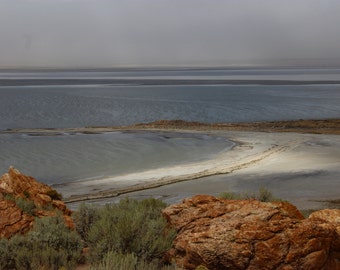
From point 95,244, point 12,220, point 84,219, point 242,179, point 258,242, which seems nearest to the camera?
point 258,242

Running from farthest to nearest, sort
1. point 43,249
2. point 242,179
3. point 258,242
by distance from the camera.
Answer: point 242,179
point 43,249
point 258,242

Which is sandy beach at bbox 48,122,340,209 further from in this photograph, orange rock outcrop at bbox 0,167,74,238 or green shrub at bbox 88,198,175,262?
green shrub at bbox 88,198,175,262

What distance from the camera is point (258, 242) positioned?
659 cm

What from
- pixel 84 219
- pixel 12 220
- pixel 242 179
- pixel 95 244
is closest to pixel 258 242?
pixel 95 244

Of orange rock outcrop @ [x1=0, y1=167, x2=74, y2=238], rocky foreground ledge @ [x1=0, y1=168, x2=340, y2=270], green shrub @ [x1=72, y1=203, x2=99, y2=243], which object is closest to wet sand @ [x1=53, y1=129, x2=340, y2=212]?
orange rock outcrop @ [x1=0, y1=167, x2=74, y2=238]

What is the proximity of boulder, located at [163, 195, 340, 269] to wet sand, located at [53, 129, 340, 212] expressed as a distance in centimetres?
1065

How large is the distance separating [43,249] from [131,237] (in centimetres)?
131

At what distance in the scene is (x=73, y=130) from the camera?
47.5 meters

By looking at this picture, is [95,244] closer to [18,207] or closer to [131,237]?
[131,237]

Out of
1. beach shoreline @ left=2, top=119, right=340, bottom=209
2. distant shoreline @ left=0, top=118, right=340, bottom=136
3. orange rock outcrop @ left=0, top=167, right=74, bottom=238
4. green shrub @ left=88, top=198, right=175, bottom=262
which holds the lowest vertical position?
distant shoreline @ left=0, top=118, right=340, bottom=136

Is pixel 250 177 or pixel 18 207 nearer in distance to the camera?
pixel 18 207

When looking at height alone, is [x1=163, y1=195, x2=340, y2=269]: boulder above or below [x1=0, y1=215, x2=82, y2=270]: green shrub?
above

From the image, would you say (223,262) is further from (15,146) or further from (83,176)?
(15,146)

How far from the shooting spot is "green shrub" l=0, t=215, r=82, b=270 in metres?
6.84
